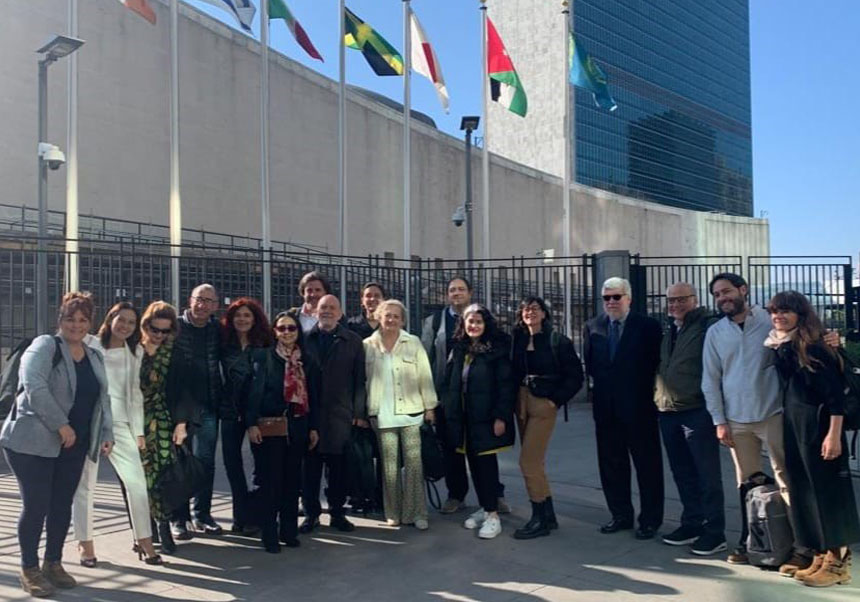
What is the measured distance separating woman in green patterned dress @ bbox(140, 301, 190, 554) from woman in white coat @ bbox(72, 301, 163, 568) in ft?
0.29

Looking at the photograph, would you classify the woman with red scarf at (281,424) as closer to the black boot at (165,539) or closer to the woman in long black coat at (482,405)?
the black boot at (165,539)

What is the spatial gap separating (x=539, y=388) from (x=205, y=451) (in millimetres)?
2591

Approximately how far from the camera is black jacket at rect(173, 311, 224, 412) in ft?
17.5

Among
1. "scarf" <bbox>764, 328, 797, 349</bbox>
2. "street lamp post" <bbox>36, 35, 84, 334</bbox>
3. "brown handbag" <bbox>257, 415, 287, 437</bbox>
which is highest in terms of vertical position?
"street lamp post" <bbox>36, 35, 84, 334</bbox>

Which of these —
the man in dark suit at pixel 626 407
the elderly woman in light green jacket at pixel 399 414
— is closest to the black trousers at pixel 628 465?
the man in dark suit at pixel 626 407

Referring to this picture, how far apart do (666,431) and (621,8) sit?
9429cm

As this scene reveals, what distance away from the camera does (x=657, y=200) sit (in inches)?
3935

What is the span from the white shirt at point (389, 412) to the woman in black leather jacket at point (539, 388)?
87cm

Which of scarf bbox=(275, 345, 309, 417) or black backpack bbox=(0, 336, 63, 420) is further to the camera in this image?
scarf bbox=(275, 345, 309, 417)

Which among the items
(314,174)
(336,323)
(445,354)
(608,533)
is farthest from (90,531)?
(314,174)

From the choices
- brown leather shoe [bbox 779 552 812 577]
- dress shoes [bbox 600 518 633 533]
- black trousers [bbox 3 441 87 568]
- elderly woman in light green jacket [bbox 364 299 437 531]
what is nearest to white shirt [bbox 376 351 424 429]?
elderly woman in light green jacket [bbox 364 299 437 531]

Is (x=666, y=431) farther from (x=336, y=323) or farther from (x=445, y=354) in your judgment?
(x=336, y=323)

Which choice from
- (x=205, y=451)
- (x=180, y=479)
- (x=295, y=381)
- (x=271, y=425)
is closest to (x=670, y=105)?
(x=295, y=381)

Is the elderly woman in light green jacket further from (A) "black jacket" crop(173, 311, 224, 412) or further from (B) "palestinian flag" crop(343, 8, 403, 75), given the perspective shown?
(B) "palestinian flag" crop(343, 8, 403, 75)
